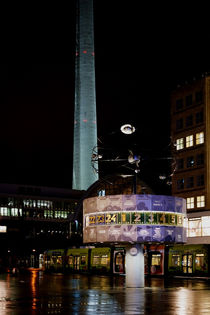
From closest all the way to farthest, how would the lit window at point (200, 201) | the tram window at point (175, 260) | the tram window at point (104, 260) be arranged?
the tram window at point (175, 260)
the tram window at point (104, 260)
the lit window at point (200, 201)

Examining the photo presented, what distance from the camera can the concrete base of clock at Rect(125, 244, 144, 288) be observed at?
51188 millimetres

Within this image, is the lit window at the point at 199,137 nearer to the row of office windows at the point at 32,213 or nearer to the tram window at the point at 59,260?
the tram window at the point at 59,260

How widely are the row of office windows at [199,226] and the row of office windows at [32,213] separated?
102251 millimetres

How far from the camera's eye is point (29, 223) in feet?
619

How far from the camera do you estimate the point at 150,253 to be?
77.0 m

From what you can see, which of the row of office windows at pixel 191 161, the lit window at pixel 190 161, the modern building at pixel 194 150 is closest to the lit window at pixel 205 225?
the modern building at pixel 194 150

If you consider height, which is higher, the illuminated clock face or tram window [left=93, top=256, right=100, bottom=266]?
the illuminated clock face

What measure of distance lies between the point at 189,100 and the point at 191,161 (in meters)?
9.95

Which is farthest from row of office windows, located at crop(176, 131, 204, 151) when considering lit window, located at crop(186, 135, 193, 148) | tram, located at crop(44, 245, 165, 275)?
tram, located at crop(44, 245, 165, 275)

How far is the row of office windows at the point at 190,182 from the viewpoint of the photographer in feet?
300

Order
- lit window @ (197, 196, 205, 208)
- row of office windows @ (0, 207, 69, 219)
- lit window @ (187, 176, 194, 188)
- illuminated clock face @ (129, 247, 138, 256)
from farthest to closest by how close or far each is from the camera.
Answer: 1. row of office windows @ (0, 207, 69, 219)
2. lit window @ (187, 176, 194, 188)
3. lit window @ (197, 196, 205, 208)
4. illuminated clock face @ (129, 247, 138, 256)

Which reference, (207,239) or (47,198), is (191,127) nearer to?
(207,239)

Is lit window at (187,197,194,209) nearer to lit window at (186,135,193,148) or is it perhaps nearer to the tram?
lit window at (186,135,193,148)

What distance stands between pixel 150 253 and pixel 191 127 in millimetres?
25740
